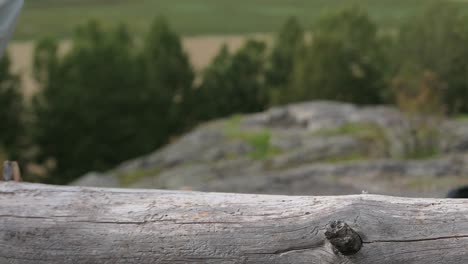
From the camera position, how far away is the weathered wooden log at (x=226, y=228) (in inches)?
106

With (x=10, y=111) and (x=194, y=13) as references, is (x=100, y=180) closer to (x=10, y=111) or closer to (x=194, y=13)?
(x=10, y=111)

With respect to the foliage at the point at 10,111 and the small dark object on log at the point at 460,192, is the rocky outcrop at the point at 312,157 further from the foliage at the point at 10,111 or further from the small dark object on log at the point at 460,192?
the small dark object on log at the point at 460,192

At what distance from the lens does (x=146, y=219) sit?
2881 millimetres

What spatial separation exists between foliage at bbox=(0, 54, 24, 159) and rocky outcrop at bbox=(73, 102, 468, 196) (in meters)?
10.8

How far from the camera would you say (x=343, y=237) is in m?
2.64

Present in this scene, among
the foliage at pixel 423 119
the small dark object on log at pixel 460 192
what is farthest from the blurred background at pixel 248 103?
the small dark object on log at pixel 460 192

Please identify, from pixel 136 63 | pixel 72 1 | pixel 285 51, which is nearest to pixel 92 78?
pixel 136 63

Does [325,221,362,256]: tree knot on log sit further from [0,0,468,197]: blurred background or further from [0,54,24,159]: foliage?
[0,54,24,159]: foliage

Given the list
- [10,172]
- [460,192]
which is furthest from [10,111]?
[460,192]

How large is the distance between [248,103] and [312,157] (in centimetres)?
1854

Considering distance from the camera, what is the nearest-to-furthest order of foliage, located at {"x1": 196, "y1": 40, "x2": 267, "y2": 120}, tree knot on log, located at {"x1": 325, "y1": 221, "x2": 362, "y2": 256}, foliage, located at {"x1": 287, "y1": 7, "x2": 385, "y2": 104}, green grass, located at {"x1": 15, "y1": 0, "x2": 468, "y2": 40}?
tree knot on log, located at {"x1": 325, "y1": 221, "x2": 362, "y2": 256}, foliage, located at {"x1": 287, "y1": 7, "x2": 385, "y2": 104}, foliage, located at {"x1": 196, "y1": 40, "x2": 267, "y2": 120}, green grass, located at {"x1": 15, "y1": 0, "x2": 468, "y2": 40}

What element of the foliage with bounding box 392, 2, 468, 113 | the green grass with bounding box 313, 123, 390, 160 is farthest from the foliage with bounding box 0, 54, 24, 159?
the foliage with bounding box 392, 2, 468, 113

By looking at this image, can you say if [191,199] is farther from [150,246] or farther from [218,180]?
[218,180]

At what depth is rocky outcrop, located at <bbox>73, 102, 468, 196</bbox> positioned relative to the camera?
17.6 m
